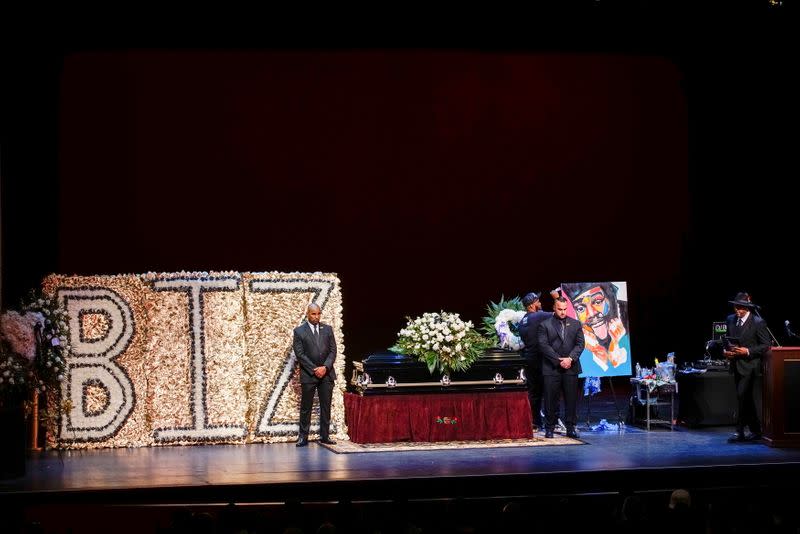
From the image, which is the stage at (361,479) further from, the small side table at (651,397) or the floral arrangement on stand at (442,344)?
the small side table at (651,397)

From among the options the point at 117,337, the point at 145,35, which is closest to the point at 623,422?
the point at 117,337

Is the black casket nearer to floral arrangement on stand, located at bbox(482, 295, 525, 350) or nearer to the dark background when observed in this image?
floral arrangement on stand, located at bbox(482, 295, 525, 350)

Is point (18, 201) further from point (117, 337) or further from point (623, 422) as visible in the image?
point (623, 422)

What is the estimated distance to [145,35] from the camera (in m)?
11.8

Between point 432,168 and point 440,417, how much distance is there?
4409mm

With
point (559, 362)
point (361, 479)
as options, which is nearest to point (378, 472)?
point (361, 479)

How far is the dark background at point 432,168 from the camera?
1391 cm

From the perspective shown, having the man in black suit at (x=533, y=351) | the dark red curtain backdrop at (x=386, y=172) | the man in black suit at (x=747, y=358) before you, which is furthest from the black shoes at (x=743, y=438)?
the dark red curtain backdrop at (x=386, y=172)

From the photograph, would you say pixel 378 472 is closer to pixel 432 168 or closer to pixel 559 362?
pixel 559 362

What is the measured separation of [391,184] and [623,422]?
4592 mm

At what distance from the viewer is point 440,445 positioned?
11586 millimetres

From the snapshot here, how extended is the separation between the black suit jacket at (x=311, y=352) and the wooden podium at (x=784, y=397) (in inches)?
190

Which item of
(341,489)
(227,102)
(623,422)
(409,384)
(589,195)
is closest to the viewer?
(341,489)

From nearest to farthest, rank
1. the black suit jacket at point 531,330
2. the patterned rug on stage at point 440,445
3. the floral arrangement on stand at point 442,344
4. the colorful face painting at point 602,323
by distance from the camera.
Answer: the patterned rug on stage at point 440,445 → the floral arrangement on stand at point 442,344 → the black suit jacket at point 531,330 → the colorful face painting at point 602,323
